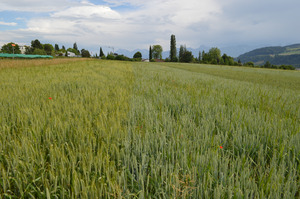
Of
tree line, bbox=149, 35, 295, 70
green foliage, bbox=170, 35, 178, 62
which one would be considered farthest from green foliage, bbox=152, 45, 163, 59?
green foliage, bbox=170, 35, 178, 62

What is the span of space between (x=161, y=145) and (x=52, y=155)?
2.48ft

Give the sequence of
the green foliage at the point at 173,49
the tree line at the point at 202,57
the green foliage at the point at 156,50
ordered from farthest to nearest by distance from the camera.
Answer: the green foliage at the point at 156,50 < the green foliage at the point at 173,49 < the tree line at the point at 202,57

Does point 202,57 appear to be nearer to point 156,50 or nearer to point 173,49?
point 173,49

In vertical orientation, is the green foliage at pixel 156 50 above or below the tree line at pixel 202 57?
above

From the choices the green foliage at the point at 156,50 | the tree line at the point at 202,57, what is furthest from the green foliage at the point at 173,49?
the green foliage at the point at 156,50

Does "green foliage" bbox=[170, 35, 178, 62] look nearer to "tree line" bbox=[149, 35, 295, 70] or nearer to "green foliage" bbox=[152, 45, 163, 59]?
"tree line" bbox=[149, 35, 295, 70]

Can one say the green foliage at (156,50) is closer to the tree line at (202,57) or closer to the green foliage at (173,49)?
the tree line at (202,57)

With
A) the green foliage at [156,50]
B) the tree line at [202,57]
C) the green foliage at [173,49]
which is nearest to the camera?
the tree line at [202,57]

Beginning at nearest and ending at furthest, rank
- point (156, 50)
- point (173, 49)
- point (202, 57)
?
point (173, 49)
point (202, 57)
point (156, 50)

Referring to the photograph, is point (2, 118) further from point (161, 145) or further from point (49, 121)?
point (161, 145)

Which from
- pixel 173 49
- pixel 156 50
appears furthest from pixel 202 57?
pixel 156 50

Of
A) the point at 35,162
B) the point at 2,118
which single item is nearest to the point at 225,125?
the point at 35,162

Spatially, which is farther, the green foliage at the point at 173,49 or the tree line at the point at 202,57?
the green foliage at the point at 173,49

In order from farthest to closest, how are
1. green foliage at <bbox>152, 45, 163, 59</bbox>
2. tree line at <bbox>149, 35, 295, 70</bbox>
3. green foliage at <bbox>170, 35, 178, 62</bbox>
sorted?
1. green foliage at <bbox>152, 45, 163, 59</bbox>
2. green foliage at <bbox>170, 35, 178, 62</bbox>
3. tree line at <bbox>149, 35, 295, 70</bbox>
